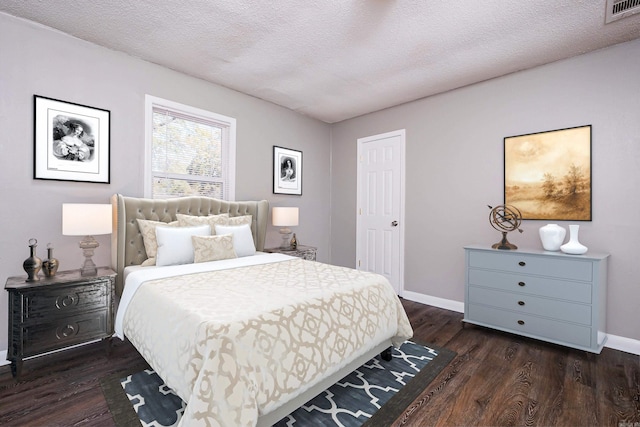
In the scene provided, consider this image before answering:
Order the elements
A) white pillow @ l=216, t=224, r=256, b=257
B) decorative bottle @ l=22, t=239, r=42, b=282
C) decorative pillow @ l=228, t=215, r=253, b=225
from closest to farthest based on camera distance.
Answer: decorative bottle @ l=22, t=239, r=42, b=282
white pillow @ l=216, t=224, r=256, b=257
decorative pillow @ l=228, t=215, r=253, b=225

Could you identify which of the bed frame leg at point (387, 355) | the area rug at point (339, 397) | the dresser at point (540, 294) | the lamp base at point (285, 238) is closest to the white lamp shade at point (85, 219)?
the area rug at point (339, 397)

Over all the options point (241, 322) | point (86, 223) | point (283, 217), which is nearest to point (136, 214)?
point (86, 223)

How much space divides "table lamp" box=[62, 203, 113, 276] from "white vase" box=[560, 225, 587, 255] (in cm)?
402

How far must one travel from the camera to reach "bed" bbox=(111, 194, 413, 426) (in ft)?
4.46

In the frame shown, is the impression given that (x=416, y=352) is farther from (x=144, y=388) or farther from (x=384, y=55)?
(x=384, y=55)

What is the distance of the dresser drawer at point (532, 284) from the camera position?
2543mm

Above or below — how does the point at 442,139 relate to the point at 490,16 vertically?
below

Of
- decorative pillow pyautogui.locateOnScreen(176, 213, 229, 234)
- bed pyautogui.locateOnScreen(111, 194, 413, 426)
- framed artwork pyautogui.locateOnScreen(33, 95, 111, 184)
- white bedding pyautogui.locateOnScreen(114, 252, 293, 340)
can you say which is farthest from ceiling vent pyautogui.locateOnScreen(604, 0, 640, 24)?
framed artwork pyautogui.locateOnScreen(33, 95, 111, 184)

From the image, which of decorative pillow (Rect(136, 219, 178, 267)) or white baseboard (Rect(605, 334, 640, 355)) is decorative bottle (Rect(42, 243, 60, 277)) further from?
white baseboard (Rect(605, 334, 640, 355))

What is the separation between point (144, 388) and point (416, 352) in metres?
2.12

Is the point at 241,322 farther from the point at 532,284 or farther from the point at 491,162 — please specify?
the point at 491,162

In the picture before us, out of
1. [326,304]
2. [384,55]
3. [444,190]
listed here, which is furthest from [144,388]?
[444,190]

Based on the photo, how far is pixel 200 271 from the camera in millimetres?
2436

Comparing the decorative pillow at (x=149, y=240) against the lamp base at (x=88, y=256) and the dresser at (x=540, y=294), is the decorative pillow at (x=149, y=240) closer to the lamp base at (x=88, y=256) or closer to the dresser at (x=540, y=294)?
the lamp base at (x=88, y=256)
